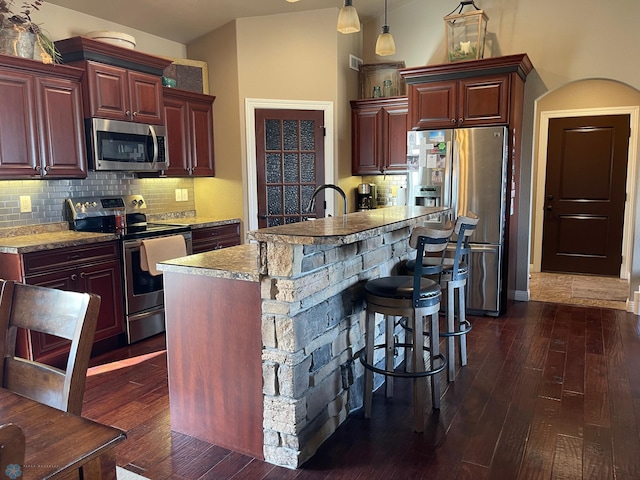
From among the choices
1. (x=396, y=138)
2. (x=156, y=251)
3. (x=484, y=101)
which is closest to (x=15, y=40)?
(x=156, y=251)

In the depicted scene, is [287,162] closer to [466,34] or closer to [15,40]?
[466,34]

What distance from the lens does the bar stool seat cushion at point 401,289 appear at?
8.11 feet

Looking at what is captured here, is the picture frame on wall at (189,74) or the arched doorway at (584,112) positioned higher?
the picture frame on wall at (189,74)

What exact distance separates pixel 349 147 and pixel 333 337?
11.3ft

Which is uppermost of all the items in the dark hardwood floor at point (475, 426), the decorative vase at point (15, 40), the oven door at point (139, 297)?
the decorative vase at point (15, 40)

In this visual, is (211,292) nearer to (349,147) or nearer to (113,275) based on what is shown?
(113,275)

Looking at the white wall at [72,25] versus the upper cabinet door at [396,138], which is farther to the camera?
the upper cabinet door at [396,138]

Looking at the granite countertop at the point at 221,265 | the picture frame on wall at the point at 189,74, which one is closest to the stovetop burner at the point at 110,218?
the picture frame on wall at the point at 189,74

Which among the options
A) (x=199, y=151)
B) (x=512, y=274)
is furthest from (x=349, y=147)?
(x=512, y=274)

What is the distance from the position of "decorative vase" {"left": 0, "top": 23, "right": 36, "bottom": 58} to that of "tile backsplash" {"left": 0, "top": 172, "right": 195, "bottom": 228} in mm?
922

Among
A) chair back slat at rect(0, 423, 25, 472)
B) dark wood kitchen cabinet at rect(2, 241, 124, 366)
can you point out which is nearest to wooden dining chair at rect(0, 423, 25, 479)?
chair back slat at rect(0, 423, 25, 472)

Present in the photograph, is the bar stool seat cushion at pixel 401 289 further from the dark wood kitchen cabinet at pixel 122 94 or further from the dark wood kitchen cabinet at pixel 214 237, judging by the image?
the dark wood kitchen cabinet at pixel 122 94

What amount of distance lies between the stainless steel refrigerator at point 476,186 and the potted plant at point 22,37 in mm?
3170

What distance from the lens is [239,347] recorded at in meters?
2.31
